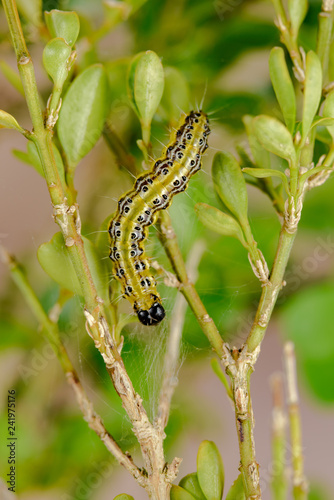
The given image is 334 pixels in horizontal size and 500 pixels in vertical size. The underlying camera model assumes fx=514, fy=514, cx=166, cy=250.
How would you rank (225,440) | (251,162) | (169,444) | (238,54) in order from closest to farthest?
(251,162), (169,444), (238,54), (225,440)

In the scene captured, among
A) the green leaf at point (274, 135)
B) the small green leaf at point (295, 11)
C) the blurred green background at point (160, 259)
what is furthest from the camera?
the blurred green background at point (160, 259)

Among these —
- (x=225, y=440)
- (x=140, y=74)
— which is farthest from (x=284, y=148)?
(x=225, y=440)

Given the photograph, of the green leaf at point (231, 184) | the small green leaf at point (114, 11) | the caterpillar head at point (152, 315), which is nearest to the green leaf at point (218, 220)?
the green leaf at point (231, 184)

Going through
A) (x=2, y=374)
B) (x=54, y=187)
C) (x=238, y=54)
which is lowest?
(x=54, y=187)

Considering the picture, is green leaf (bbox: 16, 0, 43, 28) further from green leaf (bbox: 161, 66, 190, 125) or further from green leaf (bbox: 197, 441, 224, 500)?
green leaf (bbox: 197, 441, 224, 500)

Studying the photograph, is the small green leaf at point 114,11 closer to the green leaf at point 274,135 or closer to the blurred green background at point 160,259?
the blurred green background at point 160,259

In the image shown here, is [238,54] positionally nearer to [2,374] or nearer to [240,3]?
[240,3]

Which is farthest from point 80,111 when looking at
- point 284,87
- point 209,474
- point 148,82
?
point 209,474
